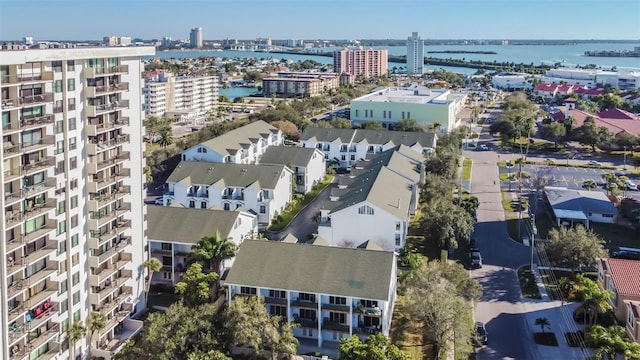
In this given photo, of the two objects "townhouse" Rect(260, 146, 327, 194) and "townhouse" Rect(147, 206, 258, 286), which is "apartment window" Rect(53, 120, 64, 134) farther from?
"townhouse" Rect(260, 146, 327, 194)

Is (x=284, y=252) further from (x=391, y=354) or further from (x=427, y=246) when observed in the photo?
(x=427, y=246)

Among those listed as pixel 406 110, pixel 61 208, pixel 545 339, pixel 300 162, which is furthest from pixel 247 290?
pixel 406 110

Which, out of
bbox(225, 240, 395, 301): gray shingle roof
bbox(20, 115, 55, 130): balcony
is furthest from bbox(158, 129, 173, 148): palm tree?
bbox(20, 115, 55, 130): balcony

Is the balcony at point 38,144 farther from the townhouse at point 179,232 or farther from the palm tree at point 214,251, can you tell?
the townhouse at point 179,232

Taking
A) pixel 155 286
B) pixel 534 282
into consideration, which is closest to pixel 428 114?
pixel 534 282

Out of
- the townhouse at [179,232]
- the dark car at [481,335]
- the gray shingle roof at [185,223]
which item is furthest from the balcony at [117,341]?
the dark car at [481,335]

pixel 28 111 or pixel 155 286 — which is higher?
pixel 28 111
